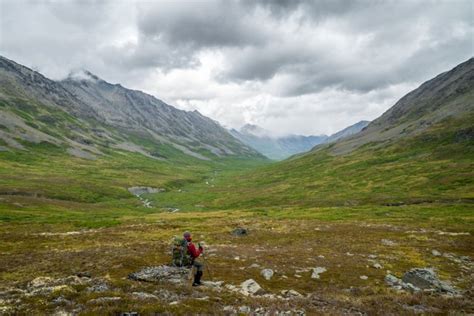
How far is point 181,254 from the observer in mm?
25797

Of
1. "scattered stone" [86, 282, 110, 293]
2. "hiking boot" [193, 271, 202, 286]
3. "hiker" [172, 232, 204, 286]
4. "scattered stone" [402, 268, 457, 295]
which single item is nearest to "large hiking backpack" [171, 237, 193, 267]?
"hiker" [172, 232, 204, 286]

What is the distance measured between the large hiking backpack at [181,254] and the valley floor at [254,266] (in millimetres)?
2895

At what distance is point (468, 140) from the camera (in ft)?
508

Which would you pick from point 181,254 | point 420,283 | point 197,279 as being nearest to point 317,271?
point 420,283

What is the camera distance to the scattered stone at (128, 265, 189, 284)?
23459 millimetres

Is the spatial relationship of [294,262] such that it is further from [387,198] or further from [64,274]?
[387,198]

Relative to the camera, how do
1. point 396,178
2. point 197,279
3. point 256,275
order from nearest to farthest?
point 197,279, point 256,275, point 396,178

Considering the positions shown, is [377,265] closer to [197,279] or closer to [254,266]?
[254,266]

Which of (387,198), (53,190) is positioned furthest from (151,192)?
(387,198)

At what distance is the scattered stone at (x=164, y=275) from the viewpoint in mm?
23459

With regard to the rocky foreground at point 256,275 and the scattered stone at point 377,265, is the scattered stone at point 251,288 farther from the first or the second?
the scattered stone at point 377,265

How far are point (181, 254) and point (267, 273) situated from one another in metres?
7.59

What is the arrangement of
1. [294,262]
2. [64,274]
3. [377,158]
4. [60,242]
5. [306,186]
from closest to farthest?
[64,274] → [294,262] → [60,242] → [306,186] → [377,158]

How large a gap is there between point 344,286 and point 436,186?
94.0m
